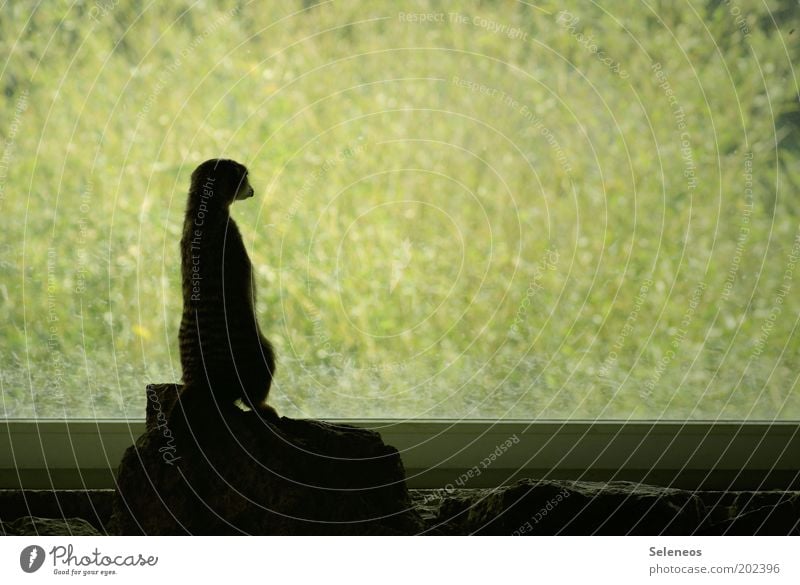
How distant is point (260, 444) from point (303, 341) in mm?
584

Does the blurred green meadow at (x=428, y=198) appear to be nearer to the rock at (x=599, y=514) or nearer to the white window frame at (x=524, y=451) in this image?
the white window frame at (x=524, y=451)

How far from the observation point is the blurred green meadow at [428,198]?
1.87m

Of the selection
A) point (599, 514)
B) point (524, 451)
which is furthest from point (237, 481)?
point (524, 451)

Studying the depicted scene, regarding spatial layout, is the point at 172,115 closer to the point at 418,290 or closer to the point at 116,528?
the point at 418,290

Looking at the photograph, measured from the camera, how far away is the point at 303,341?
1.96 m

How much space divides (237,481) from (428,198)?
2.46 feet

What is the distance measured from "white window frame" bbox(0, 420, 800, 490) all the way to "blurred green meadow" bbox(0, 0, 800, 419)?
5 centimetres

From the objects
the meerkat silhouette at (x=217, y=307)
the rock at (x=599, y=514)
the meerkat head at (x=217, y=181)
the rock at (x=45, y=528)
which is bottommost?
the rock at (x=599, y=514)

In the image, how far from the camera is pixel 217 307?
56.2 inches
